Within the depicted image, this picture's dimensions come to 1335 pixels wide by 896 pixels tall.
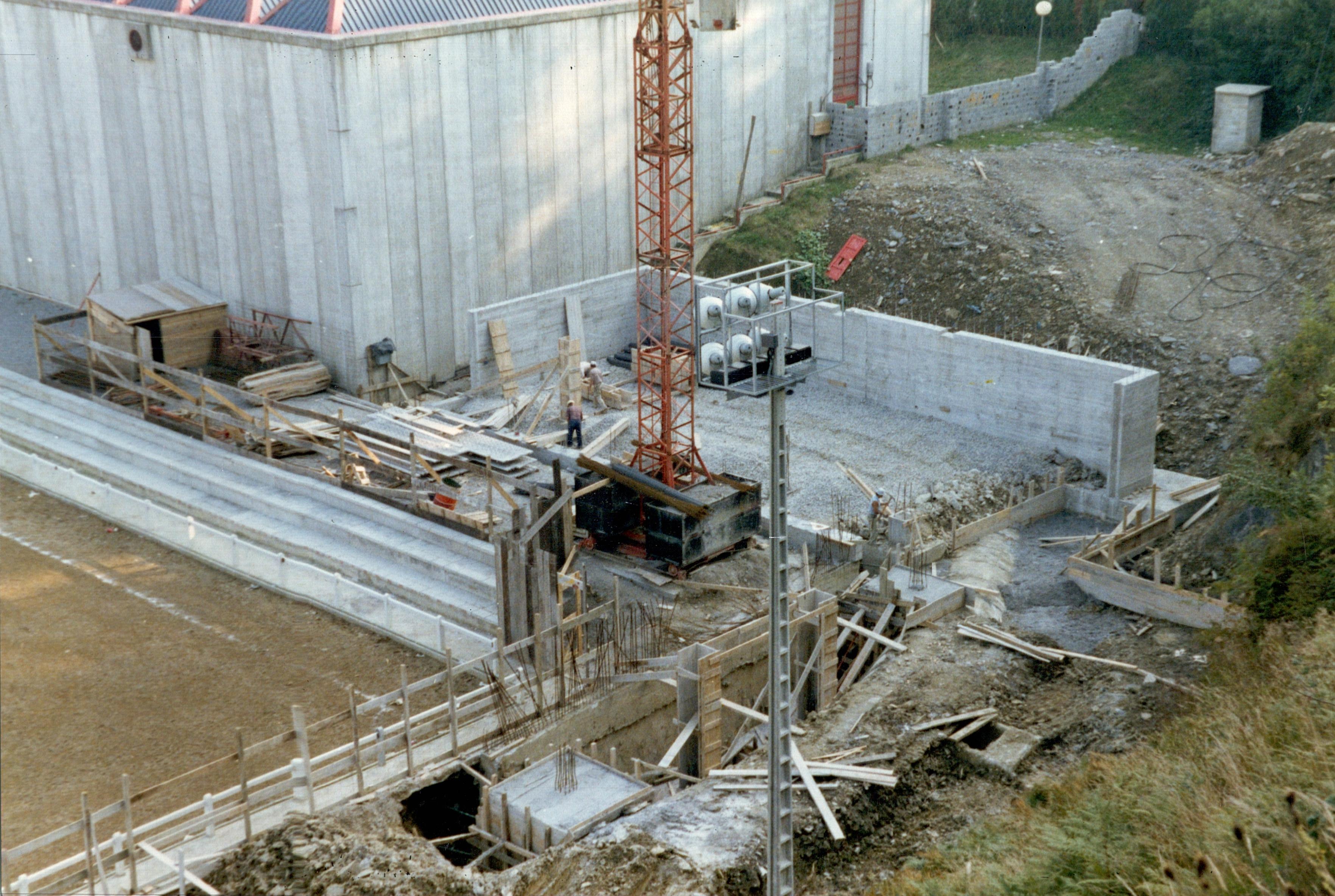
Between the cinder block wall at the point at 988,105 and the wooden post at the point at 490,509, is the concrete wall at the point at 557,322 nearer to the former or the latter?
the wooden post at the point at 490,509

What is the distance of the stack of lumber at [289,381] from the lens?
98.6 feet

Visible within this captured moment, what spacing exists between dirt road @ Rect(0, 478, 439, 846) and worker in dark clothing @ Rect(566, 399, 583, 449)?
23.9ft

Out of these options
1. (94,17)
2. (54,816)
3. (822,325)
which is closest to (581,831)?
(54,816)

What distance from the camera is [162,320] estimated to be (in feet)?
102

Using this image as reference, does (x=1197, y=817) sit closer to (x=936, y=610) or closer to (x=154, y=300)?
(x=936, y=610)

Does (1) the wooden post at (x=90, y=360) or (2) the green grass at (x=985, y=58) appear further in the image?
(2) the green grass at (x=985, y=58)

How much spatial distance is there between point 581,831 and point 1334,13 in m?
31.2

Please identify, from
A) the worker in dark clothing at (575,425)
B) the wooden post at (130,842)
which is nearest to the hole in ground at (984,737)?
the wooden post at (130,842)

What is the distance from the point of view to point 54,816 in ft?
57.1

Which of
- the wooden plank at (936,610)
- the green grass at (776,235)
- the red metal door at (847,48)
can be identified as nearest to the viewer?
the wooden plank at (936,610)

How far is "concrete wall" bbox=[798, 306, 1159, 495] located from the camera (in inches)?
1086

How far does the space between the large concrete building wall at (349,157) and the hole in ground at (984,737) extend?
49.4 ft

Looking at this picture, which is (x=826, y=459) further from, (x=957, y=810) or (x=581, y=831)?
(x=581, y=831)

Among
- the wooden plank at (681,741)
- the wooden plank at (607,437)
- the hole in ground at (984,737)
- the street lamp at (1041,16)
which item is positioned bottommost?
the hole in ground at (984,737)
